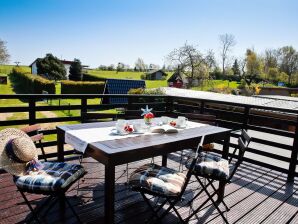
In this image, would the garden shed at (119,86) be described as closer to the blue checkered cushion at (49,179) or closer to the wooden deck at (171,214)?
the wooden deck at (171,214)

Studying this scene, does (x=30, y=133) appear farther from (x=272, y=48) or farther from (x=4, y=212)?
(x=272, y=48)

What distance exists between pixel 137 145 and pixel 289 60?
5114cm

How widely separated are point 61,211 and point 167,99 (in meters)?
3.33

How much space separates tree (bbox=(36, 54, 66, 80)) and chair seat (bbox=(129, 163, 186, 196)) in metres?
33.7

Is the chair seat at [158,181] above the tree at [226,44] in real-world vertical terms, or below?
below


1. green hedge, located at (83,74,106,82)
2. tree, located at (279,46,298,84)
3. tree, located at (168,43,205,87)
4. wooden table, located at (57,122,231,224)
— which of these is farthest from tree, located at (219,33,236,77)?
wooden table, located at (57,122,231,224)

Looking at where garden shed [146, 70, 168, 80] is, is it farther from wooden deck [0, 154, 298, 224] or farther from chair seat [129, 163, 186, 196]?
chair seat [129, 163, 186, 196]

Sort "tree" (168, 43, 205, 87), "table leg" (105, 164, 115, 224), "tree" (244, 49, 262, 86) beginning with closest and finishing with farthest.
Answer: "table leg" (105, 164, 115, 224) < "tree" (168, 43, 205, 87) < "tree" (244, 49, 262, 86)

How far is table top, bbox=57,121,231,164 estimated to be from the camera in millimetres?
1964

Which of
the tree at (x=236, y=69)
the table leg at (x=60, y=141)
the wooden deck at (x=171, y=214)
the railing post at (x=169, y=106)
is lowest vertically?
the wooden deck at (x=171, y=214)

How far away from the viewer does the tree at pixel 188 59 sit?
3026 centimetres

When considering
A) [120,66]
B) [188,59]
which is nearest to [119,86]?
[188,59]

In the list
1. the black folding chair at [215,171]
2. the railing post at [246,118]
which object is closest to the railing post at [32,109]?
the black folding chair at [215,171]

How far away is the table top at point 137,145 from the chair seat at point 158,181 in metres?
0.20
